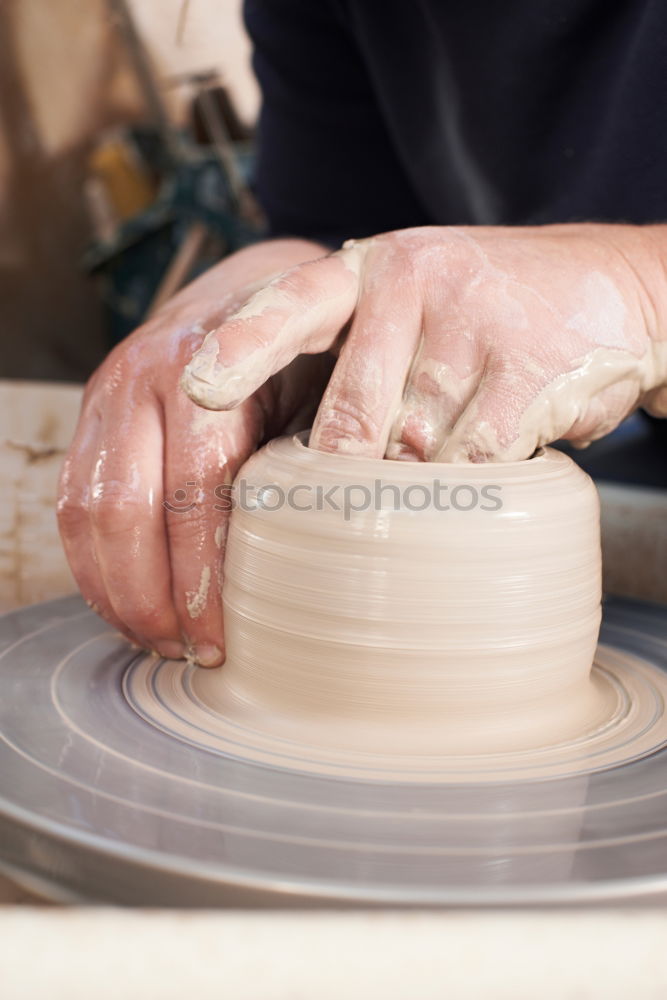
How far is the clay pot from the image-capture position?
26.6 inches

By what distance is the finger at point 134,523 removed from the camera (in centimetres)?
81

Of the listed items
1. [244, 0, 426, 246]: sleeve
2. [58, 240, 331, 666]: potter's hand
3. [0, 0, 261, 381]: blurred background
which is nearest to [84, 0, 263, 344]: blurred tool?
[0, 0, 261, 381]: blurred background

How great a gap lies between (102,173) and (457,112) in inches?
99.3

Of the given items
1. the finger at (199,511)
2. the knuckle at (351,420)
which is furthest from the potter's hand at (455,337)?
the finger at (199,511)

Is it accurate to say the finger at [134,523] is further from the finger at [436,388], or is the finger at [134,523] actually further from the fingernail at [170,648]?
the finger at [436,388]

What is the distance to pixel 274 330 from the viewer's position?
701 mm

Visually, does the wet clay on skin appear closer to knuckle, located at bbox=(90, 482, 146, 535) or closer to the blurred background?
knuckle, located at bbox=(90, 482, 146, 535)

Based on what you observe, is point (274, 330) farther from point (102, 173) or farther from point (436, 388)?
point (102, 173)

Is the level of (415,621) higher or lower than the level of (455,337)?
lower

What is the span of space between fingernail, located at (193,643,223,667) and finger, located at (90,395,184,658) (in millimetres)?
27

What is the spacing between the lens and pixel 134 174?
361 cm

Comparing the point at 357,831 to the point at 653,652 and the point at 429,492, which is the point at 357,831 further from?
the point at 653,652

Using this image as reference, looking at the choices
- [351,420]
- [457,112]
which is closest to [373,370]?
[351,420]

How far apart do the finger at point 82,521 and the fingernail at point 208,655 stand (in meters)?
0.07
